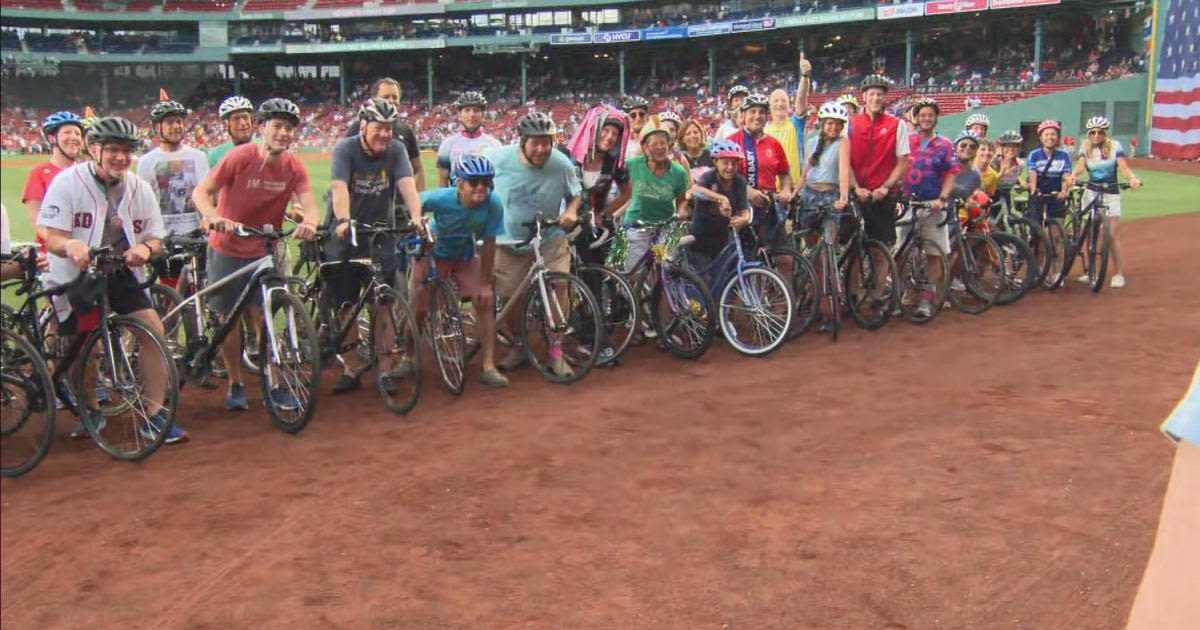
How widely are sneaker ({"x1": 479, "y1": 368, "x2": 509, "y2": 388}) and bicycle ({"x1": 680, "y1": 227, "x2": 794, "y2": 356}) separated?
167cm

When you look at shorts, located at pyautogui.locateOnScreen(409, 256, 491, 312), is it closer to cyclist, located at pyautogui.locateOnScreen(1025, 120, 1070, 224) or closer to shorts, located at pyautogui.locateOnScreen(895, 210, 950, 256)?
shorts, located at pyautogui.locateOnScreen(895, 210, 950, 256)

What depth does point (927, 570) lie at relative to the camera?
11.4 feet

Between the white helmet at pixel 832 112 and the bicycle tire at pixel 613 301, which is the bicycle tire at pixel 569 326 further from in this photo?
the white helmet at pixel 832 112

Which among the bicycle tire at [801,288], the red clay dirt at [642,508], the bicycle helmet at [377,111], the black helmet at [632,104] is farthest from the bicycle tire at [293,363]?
the black helmet at [632,104]

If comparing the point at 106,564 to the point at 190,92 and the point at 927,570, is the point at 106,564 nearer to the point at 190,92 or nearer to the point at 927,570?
the point at 927,570

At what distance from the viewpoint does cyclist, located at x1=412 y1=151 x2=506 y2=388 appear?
6.18 metres

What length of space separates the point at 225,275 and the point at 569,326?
217 centimetres

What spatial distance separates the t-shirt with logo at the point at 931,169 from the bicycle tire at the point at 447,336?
14.2ft

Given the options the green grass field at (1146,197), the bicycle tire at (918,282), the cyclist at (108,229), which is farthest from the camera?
the green grass field at (1146,197)

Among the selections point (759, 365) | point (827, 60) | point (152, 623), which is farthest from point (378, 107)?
point (827, 60)

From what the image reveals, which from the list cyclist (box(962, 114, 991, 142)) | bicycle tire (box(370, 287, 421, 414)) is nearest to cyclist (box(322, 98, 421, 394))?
bicycle tire (box(370, 287, 421, 414))

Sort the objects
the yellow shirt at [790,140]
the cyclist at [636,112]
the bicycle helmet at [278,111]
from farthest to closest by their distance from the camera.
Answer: the yellow shirt at [790,140]
the cyclist at [636,112]
the bicycle helmet at [278,111]

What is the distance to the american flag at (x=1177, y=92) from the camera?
72.5 ft

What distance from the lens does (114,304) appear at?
5.16 metres
